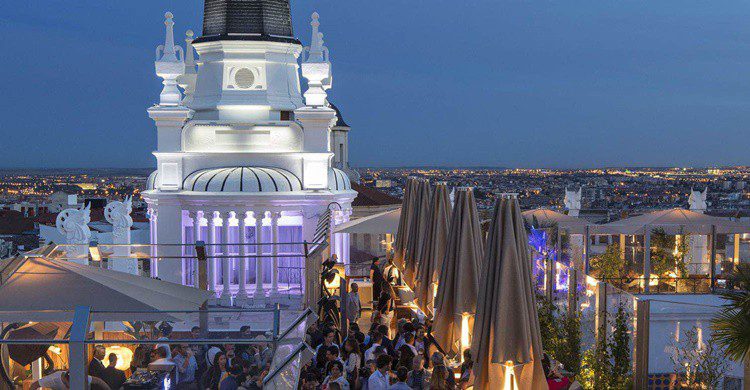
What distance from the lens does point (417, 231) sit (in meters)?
21.8

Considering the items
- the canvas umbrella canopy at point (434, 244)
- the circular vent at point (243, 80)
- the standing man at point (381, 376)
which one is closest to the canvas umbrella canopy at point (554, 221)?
the circular vent at point (243, 80)

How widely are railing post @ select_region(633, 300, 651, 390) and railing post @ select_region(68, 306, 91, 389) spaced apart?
24.9 ft

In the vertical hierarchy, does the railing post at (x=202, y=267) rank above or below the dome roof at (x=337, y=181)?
below

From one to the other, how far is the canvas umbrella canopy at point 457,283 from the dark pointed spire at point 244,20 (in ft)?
70.8

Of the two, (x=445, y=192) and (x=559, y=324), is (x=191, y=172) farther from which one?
(x=559, y=324)

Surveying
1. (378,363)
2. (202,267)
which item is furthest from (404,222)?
(378,363)

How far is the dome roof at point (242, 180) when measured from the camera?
32656mm

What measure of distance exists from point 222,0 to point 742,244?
2065 cm

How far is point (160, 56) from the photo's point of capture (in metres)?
36.1

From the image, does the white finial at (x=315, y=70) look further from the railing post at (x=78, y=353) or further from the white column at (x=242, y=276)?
the railing post at (x=78, y=353)

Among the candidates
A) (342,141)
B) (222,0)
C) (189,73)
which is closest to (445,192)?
(222,0)

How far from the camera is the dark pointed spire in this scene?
36094 mm

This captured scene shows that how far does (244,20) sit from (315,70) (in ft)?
12.1

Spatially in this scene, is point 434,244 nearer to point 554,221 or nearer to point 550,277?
point 550,277
